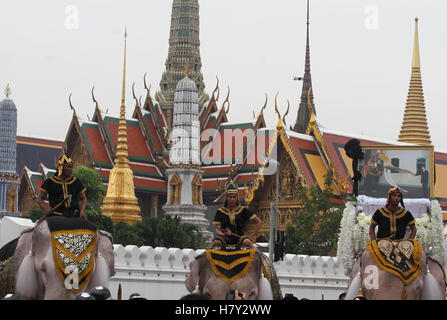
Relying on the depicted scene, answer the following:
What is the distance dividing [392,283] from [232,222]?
1.61 m

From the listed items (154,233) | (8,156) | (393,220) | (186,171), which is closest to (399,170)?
(154,233)

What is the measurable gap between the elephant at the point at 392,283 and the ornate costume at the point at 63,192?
282cm

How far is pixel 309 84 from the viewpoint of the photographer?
270 feet

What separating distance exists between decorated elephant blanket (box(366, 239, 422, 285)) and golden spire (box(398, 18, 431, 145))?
4634cm

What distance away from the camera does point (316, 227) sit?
145 ft

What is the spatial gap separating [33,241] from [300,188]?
37.7m

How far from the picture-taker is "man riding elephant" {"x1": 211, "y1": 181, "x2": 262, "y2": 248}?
13.0 meters

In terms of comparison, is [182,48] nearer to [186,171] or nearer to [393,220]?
[186,171]

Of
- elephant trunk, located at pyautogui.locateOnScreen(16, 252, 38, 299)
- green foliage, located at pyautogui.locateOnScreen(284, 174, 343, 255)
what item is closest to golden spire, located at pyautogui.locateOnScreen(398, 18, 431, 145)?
green foliage, located at pyautogui.locateOnScreen(284, 174, 343, 255)

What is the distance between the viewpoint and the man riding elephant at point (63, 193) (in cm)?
1285

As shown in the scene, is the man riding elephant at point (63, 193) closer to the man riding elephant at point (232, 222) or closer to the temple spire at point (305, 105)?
the man riding elephant at point (232, 222)

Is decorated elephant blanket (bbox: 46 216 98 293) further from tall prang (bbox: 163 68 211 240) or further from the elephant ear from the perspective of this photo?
tall prang (bbox: 163 68 211 240)
